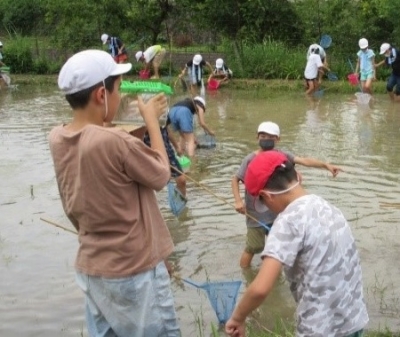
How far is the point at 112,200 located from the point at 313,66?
1506 cm

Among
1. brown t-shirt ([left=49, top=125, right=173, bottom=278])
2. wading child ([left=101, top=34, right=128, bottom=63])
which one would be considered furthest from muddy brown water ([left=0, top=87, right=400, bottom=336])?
wading child ([left=101, top=34, right=128, bottom=63])

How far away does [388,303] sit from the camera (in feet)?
16.3

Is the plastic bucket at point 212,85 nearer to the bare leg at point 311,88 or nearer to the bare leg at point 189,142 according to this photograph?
the bare leg at point 311,88

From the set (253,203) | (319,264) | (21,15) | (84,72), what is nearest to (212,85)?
(253,203)

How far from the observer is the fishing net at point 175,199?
7.12 metres

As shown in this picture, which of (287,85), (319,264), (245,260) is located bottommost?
(287,85)

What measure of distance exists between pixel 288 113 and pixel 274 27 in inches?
324

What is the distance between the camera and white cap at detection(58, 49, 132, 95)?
271 cm

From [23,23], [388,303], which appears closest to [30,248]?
[388,303]

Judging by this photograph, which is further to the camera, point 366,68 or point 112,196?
point 366,68

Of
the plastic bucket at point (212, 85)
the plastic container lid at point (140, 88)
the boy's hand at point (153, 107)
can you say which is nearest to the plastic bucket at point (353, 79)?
the plastic bucket at point (212, 85)

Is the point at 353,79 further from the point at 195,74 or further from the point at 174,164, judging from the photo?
the point at 174,164

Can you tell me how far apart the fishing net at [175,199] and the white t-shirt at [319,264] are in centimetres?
434

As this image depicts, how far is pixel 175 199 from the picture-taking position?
717 cm
